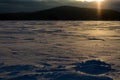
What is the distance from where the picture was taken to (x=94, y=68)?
716 cm

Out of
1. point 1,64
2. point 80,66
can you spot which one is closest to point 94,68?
point 80,66

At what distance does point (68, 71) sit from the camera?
6.74m

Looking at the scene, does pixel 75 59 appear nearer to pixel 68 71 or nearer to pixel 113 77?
pixel 68 71

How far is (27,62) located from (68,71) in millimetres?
1568

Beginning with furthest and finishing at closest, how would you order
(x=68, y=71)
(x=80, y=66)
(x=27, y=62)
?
(x=27, y=62) → (x=80, y=66) → (x=68, y=71)

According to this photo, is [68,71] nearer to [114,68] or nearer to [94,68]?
[94,68]

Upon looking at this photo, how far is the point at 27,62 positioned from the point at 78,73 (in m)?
1.85

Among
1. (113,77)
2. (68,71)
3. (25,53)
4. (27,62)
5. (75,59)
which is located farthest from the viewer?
(25,53)

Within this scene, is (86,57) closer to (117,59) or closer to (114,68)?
(117,59)

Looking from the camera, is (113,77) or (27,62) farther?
(27,62)

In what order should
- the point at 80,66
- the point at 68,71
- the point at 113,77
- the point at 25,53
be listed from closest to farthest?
the point at 113,77 < the point at 68,71 < the point at 80,66 < the point at 25,53

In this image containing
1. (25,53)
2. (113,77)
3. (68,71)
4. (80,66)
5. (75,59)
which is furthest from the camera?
(25,53)

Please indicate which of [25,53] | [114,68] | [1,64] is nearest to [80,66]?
[114,68]

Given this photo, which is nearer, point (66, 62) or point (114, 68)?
point (114, 68)
